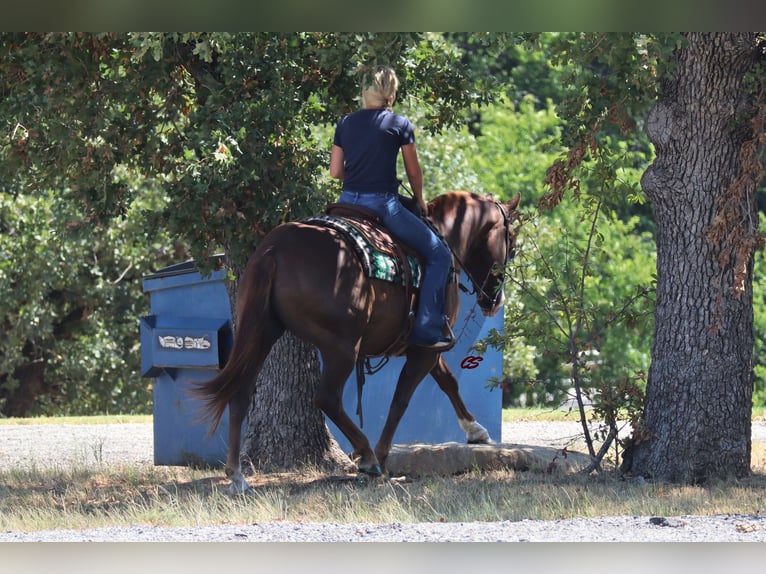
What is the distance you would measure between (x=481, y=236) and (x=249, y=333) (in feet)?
8.30

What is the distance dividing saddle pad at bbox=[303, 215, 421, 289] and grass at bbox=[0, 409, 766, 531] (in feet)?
4.84

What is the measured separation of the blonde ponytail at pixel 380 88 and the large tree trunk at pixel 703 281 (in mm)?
2056

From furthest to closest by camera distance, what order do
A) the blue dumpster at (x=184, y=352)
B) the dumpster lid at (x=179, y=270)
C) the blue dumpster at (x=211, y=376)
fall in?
1. the dumpster lid at (x=179, y=270)
2. the blue dumpster at (x=211, y=376)
3. the blue dumpster at (x=184, y=352)

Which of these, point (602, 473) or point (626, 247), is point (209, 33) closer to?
point (602, 473)

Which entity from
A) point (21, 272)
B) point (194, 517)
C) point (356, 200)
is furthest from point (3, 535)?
point (21, 272)

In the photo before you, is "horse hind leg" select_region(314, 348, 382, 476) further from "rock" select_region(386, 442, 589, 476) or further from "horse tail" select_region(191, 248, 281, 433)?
"rock" select_region(386, 442, 589, 476)

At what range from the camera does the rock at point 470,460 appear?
10.1 meters

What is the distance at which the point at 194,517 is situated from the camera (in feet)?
25.8

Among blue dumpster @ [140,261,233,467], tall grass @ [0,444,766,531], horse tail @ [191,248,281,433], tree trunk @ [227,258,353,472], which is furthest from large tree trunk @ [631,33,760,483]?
blue dumpster @ [140,261,233,467]

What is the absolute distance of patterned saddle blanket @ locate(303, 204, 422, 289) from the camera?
29.5ft

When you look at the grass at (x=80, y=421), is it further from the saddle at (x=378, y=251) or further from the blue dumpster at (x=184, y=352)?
the saddle at (x=378, y=251)

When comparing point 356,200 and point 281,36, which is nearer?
point 356,200

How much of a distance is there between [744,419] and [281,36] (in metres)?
4.62

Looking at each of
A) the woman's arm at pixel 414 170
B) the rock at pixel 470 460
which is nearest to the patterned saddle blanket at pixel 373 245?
the woman's arm at pixel 414 170
